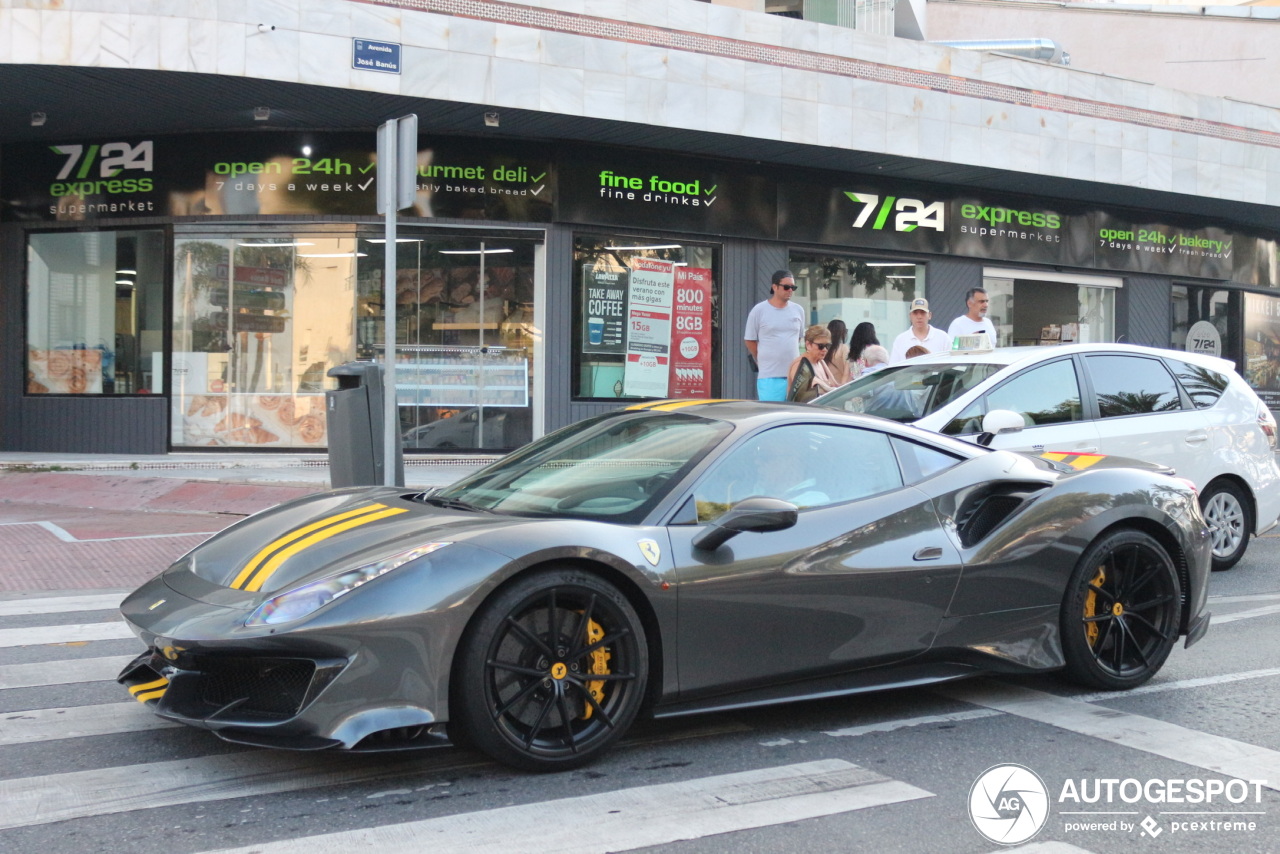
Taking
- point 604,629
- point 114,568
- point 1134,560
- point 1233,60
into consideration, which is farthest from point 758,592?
point 1233,60

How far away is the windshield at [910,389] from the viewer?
765 cm

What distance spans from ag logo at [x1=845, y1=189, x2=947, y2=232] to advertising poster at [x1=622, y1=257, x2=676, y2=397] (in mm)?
3129

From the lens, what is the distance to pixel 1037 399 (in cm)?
772

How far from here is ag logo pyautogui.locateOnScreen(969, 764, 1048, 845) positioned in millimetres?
3544

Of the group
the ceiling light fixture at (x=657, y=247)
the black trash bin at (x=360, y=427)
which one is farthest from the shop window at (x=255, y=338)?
the black trash bin at (x=360, y=427)

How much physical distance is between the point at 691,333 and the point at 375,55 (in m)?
5.57

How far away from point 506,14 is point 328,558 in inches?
434

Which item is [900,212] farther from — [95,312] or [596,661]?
[596,661]

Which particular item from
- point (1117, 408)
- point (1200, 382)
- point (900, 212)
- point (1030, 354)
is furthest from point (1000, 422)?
point (900, 212)

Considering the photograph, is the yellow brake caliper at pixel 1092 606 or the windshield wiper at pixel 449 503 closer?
the windshield wiper at pixel 449 503

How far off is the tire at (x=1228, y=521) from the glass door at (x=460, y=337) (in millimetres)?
8806

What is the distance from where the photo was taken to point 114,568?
8.09 metres

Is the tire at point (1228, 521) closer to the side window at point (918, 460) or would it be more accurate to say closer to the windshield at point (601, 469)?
the side window at point (918, 460)

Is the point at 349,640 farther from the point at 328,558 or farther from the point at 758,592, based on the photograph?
the point at 758,592
